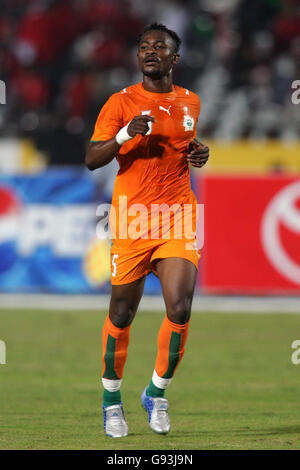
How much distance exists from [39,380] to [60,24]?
1182 centimetres

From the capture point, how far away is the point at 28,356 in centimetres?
923

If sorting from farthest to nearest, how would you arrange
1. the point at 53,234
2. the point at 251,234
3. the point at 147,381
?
the point at 53,234
the point at 251,234
the point at 147,381

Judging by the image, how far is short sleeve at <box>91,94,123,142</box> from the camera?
579 cm

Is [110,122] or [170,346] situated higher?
[110,122]

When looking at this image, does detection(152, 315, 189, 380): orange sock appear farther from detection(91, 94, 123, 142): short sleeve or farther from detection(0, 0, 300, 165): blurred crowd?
detection(0, 0, 300, 165): blurred crowd

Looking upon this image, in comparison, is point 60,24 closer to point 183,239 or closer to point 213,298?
Result: point 213,298

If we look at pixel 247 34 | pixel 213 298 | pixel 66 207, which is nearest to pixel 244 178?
pixel 213 298

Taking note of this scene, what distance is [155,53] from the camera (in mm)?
5812

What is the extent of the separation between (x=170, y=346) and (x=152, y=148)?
4.16 feet

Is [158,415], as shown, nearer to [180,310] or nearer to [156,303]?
[180,310]

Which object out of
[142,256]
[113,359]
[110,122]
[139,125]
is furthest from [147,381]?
[139,125]

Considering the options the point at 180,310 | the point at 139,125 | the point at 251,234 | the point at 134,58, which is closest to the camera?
the point at 139,125

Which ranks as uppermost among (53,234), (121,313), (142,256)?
(142,256)

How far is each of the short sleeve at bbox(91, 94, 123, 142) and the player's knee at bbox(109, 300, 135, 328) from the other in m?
1.05
